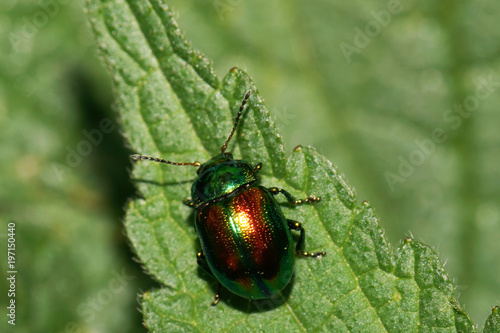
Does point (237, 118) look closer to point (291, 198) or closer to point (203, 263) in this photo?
point (291, 198)

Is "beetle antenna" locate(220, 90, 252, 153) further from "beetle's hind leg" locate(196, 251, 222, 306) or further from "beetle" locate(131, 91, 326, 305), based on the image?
"beetle's hind leg" locate(196, 251, 222, 306)

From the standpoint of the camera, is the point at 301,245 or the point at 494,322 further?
the point at 301,245

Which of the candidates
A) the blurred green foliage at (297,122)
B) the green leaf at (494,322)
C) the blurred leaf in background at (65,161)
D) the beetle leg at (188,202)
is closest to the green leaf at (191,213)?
the beetle leg at (188,202)

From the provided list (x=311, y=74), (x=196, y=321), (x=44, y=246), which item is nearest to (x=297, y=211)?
(x=196, y=321)

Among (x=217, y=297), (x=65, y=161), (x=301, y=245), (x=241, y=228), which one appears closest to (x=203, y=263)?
(x=217, y=297)

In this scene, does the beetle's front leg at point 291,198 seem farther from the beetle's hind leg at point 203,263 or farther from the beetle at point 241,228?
the beetle's hind leg at point 203,263

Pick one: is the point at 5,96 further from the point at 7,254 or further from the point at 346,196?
the point at 346,196
